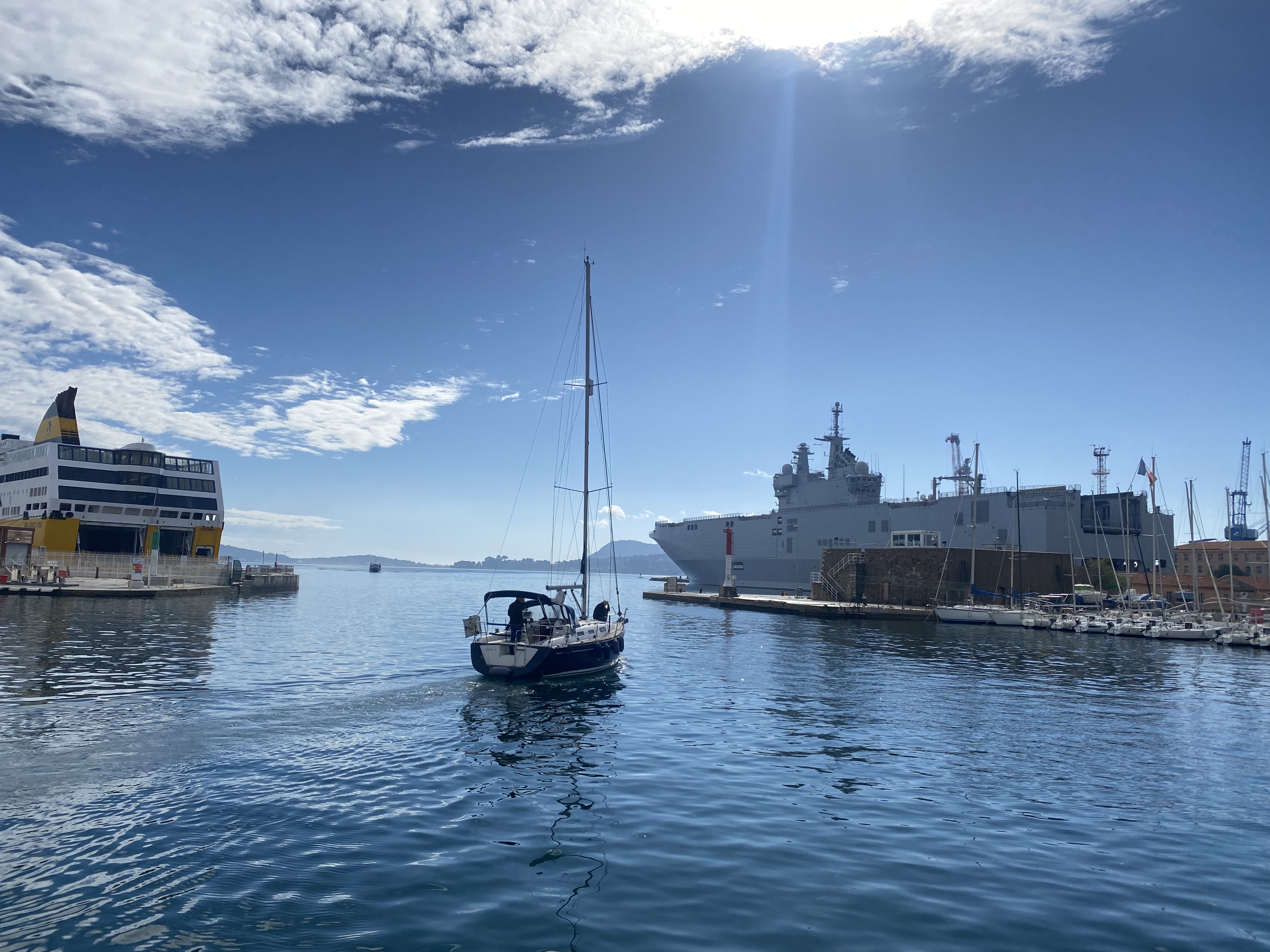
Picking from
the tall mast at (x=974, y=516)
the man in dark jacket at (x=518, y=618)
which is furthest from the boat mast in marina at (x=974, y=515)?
the man in dark jacket at (x=518, y=618)

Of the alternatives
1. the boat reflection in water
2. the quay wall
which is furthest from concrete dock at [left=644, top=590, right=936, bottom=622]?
the boat reflection in water

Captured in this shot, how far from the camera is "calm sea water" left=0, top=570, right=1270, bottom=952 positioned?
28.2 ft

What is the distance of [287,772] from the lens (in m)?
14.2

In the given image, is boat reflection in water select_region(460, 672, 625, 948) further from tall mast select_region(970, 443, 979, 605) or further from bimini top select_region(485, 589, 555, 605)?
tall mast select_region(970, 443, 979, 605)

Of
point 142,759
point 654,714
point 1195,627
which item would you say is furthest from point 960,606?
point 142,759

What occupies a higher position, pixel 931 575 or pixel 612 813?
pixel 931 575

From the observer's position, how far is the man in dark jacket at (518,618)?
24.9 metres

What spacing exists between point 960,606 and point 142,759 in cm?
6114

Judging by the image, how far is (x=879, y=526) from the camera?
89.4 metres

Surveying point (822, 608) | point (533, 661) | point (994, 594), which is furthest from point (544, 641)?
point (994, 594)

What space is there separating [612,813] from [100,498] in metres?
77.0

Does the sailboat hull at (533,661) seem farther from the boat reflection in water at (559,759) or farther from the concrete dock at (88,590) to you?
the concrete dock at (88,590)

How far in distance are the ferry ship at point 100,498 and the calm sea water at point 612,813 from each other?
1952 inches

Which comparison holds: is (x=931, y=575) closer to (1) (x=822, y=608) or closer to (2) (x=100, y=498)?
(1) (x=822, y=608)
